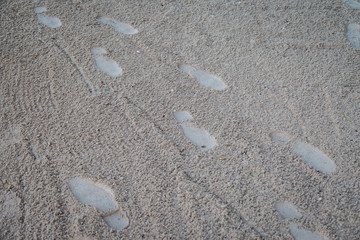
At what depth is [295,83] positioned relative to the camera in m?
2.04

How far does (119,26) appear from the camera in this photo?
243 centimetres

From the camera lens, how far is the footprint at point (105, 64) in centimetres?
204

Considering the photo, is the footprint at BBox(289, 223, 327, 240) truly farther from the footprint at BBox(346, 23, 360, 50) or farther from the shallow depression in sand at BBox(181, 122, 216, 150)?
the footprint at BBox(346, 23, 360, 50)

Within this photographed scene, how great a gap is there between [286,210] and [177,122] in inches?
27.0

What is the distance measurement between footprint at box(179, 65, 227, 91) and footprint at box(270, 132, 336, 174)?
46 cm

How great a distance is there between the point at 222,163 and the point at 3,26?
183cm

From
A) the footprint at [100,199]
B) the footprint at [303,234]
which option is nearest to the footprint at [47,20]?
the footprint at [100,199]

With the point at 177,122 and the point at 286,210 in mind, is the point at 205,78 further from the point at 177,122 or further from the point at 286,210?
the point at 286,210

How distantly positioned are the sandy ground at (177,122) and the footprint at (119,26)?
0.12ft

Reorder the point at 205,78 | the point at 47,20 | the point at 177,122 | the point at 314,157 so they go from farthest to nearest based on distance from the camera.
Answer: the point at 47,20, the point at 205,78, the point at 177,122, the point at 314,157

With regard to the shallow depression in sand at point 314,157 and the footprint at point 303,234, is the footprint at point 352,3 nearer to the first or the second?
the shallow depression in sand at point 314,157

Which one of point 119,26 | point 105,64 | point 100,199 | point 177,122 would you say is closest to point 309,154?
point 177,122

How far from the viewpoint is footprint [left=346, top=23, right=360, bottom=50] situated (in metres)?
2.40

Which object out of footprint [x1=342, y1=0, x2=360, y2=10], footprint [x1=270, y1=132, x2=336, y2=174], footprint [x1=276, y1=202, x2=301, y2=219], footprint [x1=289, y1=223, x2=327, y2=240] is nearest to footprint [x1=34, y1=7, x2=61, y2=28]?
footprint [x1=270, y1=132, x2=336, y2=174]
